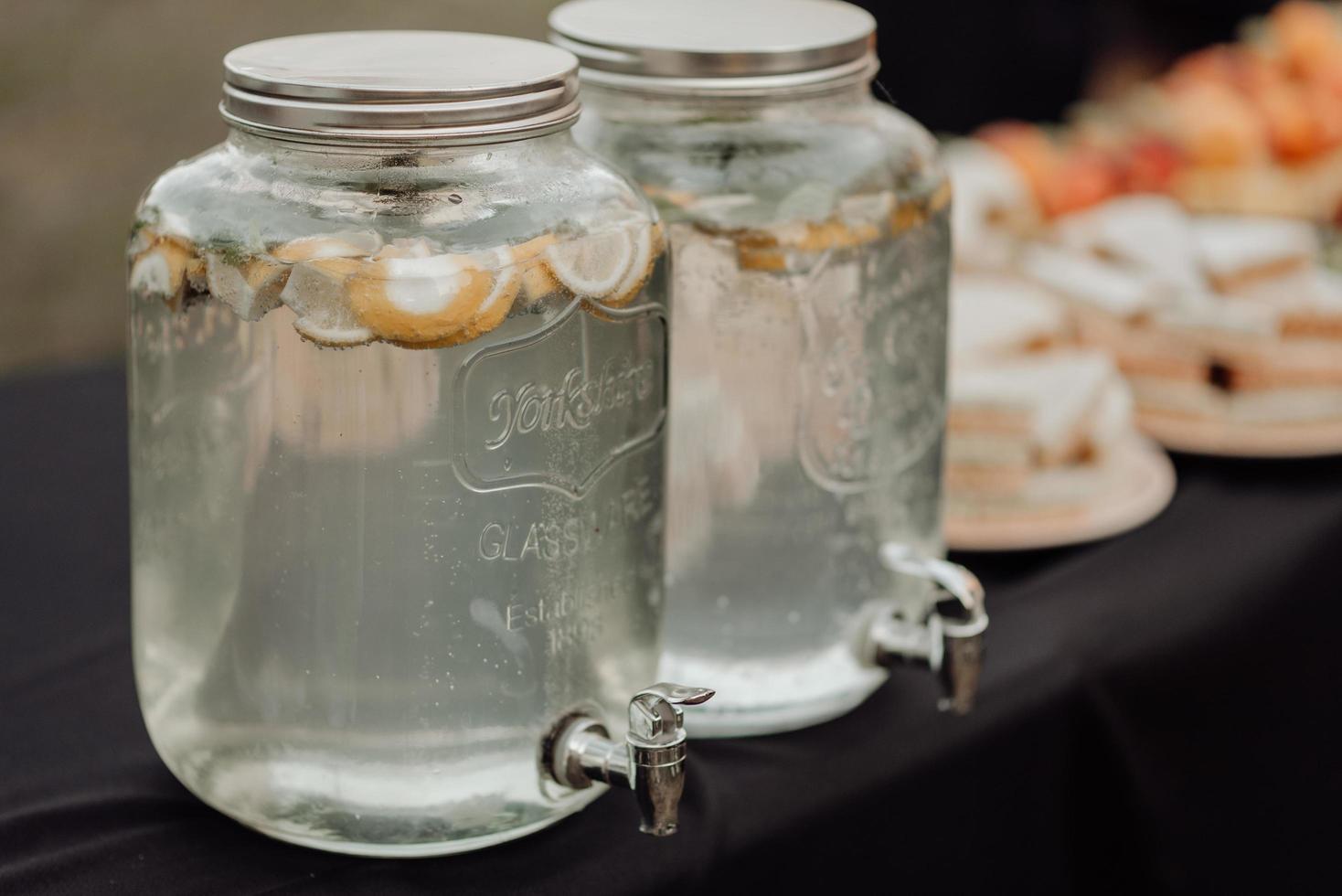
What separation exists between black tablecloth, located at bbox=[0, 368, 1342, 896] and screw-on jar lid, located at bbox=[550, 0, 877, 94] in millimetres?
316

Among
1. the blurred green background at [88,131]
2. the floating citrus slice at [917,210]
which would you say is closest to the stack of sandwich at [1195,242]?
the floating citrus slice at [917,210]

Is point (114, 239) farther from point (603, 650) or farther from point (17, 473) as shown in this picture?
point (603, 650)

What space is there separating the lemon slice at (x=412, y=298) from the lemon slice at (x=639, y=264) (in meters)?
0.07

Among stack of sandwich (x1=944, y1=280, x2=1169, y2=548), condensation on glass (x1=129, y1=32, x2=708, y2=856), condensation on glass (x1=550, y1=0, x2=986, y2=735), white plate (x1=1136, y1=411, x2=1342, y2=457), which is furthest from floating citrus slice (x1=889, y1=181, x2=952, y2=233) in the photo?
white plate (x1=1136, y1=411, x2=1342, y2=457)

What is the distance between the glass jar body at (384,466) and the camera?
544 mm

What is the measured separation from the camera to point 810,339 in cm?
69

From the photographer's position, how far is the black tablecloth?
64cm

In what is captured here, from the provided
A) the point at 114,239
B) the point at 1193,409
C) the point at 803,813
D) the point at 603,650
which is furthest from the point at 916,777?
the point at 114,239

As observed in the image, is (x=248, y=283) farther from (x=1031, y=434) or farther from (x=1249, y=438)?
(x=1249, y=438)

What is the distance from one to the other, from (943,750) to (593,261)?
339mm

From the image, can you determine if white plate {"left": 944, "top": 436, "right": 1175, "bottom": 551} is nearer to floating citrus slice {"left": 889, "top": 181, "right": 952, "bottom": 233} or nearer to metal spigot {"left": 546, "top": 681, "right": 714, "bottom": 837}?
floating citrus slice {"left": 889, "top": 181, "right": 952, "bottom": 233}

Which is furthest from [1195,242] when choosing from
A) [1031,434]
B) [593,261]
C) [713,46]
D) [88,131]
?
[88,131]

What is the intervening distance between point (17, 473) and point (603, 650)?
0.54m

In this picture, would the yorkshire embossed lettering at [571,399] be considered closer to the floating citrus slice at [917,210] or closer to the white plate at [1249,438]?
the floating citrus slice at [917,210]
